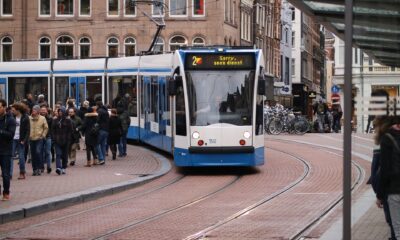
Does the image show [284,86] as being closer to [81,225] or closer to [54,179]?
[54,179]

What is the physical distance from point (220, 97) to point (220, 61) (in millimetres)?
966

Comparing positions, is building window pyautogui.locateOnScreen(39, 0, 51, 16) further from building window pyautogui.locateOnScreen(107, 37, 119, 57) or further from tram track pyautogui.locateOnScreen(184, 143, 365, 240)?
tram track pyautogui.locateOnScreen(184, 143, 365, 240)

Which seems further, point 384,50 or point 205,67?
point 205,67

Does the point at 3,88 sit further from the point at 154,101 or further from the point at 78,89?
the point at 154,101

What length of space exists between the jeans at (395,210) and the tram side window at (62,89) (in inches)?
1053

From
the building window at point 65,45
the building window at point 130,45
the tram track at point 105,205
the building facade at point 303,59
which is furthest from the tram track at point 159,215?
the building facade at point 303,59

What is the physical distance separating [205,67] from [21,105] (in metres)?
4.80

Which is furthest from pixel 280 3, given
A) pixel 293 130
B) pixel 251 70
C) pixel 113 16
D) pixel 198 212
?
pixel 198 212

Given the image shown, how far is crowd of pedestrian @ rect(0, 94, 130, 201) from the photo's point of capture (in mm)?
15349

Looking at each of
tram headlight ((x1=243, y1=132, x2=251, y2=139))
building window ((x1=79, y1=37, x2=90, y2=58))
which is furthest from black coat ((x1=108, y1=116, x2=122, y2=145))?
building window ((x1=79, y1=37, x2=90, y2=58))

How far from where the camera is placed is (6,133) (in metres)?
15.1

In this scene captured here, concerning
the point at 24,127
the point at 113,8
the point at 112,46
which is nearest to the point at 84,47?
the point at 112,46

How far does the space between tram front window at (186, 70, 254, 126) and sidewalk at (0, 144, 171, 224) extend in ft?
6.56

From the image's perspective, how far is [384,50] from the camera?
10.9 meters
